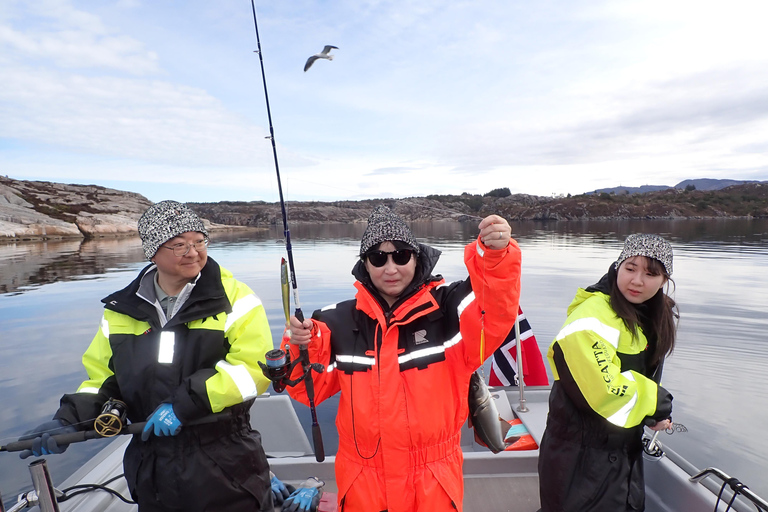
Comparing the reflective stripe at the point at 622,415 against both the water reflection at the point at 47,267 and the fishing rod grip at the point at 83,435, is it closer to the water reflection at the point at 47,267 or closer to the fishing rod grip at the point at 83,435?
the fishing rod grip at the point at 83,435

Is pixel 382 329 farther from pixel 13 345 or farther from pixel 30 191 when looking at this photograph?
pixel 30 191

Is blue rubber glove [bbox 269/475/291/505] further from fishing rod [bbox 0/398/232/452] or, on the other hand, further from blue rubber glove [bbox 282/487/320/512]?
fishing rod [bbox 0/398/232/452]

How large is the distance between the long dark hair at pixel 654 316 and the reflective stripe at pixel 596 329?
4.5 inches

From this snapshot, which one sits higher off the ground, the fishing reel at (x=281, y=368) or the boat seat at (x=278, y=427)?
the fishing reel at (x=281, y=368)

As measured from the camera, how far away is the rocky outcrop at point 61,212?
38688 mm

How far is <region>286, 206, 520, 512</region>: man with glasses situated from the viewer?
5.37ft

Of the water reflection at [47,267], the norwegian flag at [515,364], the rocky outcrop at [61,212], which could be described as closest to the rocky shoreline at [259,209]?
the rocky outcrop at [61,212]

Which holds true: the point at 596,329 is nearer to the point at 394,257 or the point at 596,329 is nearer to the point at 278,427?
the point at 394,257

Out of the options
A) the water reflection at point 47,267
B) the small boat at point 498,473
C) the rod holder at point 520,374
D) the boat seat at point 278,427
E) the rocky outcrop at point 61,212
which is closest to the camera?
the small boat at point 498,473

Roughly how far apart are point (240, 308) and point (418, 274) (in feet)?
3.03

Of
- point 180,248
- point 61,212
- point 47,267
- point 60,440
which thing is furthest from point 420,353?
point 61,212

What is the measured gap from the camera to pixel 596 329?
1772 mm

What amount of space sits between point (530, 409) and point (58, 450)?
3786 mm

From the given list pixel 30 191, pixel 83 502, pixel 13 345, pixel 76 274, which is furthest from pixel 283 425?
pixel 30 191
